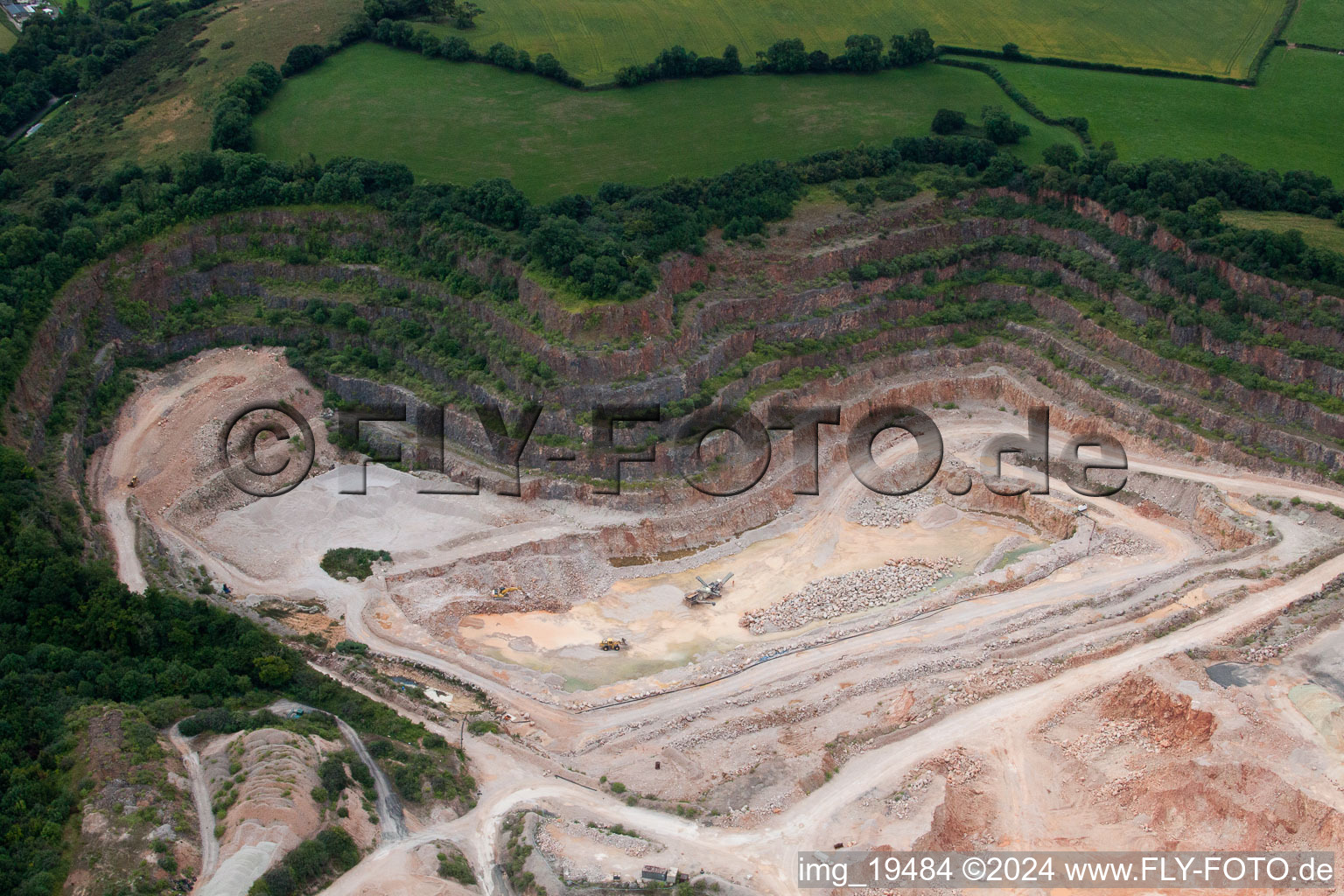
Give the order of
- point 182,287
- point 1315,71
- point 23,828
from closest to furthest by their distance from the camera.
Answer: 1. point 23,828
2. point 182,287
3. point 1315,71

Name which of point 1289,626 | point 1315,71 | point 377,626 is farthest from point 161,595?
point 1315,71

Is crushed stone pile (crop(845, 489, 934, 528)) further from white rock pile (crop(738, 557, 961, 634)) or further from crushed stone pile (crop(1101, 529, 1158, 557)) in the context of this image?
crushed stone pile (crop(1101, 529, 1158, 557))

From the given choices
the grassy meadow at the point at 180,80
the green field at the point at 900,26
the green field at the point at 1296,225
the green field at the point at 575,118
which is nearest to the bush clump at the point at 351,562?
the green field at the point at 575,118

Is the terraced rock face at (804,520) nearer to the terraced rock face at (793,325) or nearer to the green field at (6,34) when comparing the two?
the terraced rock face at (793,325)

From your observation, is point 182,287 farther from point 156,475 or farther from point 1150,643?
point 1150,643

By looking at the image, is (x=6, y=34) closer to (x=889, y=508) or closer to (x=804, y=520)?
(x=804, y=520)

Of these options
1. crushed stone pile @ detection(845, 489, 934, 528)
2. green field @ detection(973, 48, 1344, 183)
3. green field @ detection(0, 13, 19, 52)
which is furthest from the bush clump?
green field @ detection(0, 13, 19, 52)
